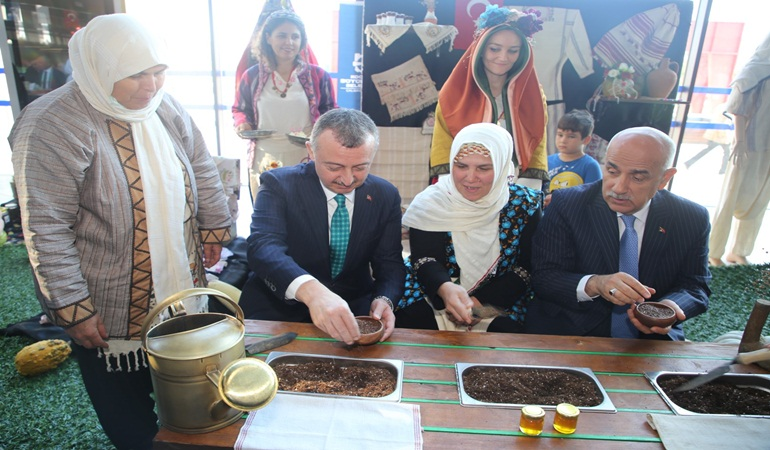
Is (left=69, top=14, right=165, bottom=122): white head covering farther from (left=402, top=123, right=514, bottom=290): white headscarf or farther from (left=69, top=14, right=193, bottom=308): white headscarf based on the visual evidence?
(left=402, top=123, right=514, bottom=290): white headscarf

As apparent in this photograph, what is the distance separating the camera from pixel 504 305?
88.3 inches

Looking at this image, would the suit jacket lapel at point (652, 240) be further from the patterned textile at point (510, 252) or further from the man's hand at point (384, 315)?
the man's hand at point (384, 315)

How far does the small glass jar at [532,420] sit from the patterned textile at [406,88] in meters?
3.71

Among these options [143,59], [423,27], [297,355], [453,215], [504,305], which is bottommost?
[504,305]

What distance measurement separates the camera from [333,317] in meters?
1.50

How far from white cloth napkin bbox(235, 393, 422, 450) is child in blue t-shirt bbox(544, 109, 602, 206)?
2735 mm

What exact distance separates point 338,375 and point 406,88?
3.55m

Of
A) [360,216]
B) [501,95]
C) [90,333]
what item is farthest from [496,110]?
[90,333]

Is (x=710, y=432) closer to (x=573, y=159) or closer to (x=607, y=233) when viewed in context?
(x=607, y=233)

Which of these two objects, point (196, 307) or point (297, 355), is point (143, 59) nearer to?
point (196, 307)

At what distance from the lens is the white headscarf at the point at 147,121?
1653 millimetres

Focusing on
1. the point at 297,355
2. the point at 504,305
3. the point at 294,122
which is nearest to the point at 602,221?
the point at 504,305

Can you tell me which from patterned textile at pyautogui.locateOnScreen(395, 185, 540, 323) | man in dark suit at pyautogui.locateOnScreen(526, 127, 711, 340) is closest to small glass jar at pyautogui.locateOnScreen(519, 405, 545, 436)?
man in dark suit at pyautogui.locateOnScreen(526, 127, 711, 340)

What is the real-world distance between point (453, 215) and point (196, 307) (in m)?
1.20
